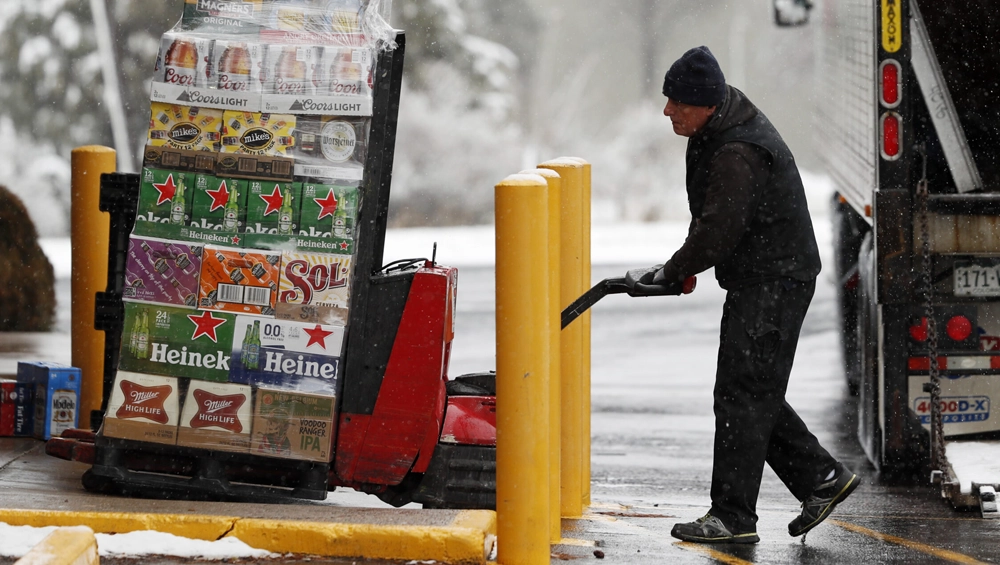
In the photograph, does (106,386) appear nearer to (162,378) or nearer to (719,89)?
(162,378)

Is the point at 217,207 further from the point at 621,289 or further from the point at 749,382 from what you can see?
the point at 749,382

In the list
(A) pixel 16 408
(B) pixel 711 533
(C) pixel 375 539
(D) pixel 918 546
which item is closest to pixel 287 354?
(C) pixel 375 539

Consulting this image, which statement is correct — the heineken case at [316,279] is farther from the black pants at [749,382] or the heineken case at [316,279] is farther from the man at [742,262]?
the black pants at [749,382]

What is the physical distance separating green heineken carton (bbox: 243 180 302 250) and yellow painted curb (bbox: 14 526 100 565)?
4.81 ft

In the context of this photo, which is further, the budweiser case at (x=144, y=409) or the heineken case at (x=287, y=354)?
the budweiser case at (x=144, y=409)

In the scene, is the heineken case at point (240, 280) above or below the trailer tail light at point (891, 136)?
below

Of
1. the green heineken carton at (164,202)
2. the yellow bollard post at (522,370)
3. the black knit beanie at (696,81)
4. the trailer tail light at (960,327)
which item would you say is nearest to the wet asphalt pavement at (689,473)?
the yellow bollard post at (522,370)

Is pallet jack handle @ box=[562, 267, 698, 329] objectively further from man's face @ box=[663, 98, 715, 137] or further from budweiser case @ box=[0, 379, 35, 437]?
budweiser case @ box=[0, 379, 35, 437]

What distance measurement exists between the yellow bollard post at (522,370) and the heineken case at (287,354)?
1.01 m

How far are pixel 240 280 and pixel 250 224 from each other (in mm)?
218

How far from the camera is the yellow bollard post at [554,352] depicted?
14.0 feet

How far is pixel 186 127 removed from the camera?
4.89 meters

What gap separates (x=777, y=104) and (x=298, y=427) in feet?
128

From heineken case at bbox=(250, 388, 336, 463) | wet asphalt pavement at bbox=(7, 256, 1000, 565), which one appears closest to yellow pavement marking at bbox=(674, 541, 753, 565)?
wet asphalt pavement at bbox=(7, 256, 1000, 565)
